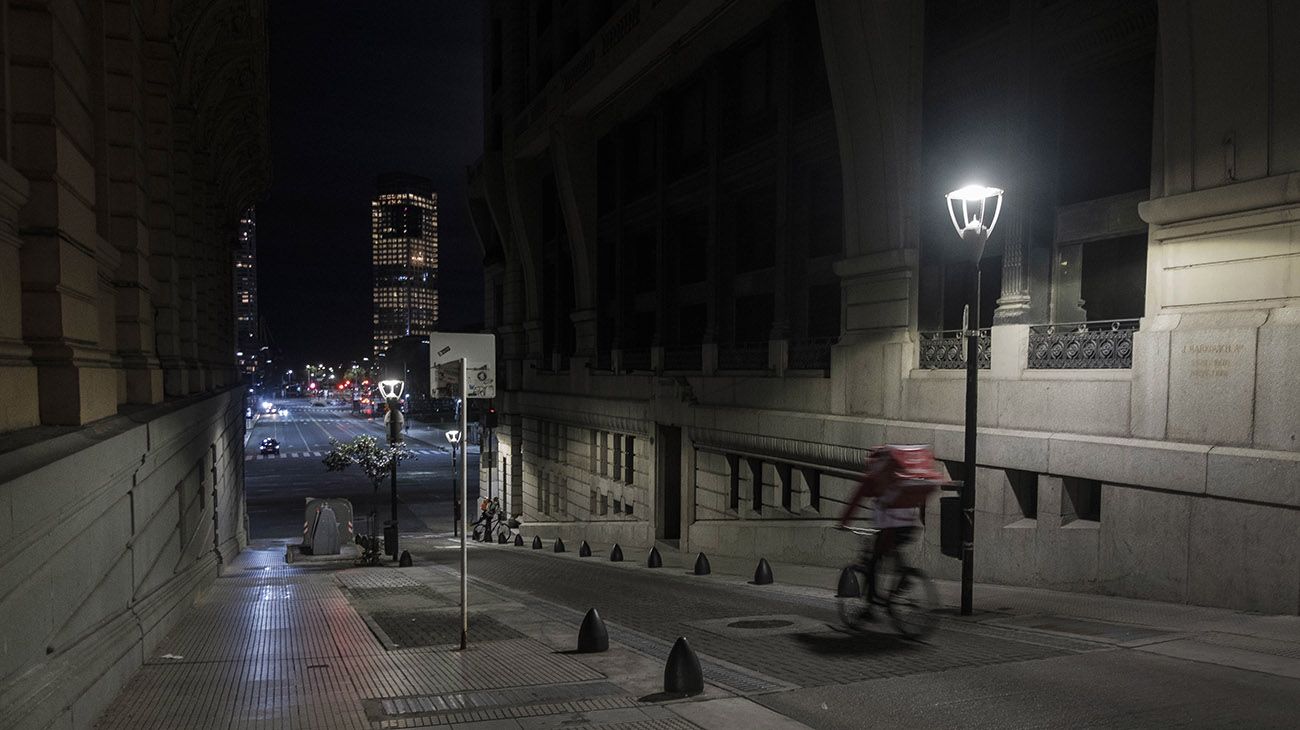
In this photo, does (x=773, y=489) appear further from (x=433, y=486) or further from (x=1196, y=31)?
(x=433, y=486)

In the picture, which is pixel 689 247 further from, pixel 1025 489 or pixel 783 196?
pixel 1025 489

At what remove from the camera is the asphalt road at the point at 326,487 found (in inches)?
1675

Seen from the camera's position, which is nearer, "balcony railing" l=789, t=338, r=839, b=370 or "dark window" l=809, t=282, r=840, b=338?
"balcony railing" l=789, t=338, r=839, b=370

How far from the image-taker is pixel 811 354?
67.8 feet

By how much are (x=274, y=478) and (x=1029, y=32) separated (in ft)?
186

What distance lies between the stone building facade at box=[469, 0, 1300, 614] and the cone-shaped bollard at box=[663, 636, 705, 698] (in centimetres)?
726

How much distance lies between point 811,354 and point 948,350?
526 cm

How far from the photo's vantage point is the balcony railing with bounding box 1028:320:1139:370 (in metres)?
12.1

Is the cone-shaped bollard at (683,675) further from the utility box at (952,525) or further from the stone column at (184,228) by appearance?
the stone column at (184,228)

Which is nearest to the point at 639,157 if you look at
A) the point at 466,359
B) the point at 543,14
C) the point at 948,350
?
the point at 543,14

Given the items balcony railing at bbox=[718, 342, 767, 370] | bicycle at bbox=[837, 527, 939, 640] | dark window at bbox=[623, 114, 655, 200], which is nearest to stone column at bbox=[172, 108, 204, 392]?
balcony railing at bbox=[718, 342, 767, 370]

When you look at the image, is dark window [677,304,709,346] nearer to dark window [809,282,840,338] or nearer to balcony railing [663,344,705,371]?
balcony railing [663,344,705,371]

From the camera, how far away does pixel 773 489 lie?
20656mm

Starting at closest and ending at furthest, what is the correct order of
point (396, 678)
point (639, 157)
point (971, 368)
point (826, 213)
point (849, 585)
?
point (396, 678)
point (971, 368)
point (849, 585)
point (826, 213)
point (639, 157)
